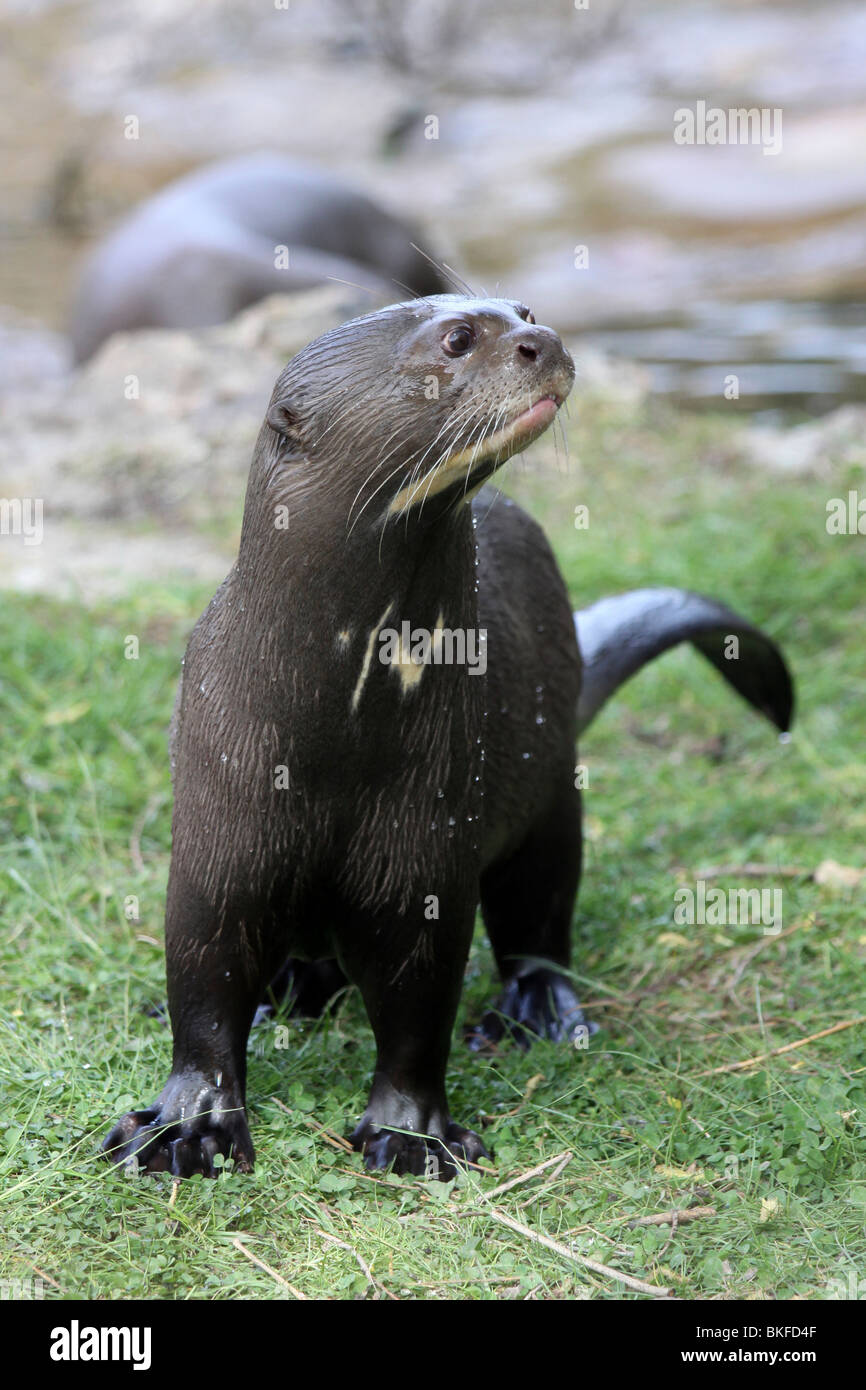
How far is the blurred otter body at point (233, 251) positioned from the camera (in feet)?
27.7

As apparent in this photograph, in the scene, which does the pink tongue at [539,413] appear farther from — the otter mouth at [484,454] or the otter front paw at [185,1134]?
the otter front paw at [185,1134]

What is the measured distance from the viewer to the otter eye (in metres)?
2.26

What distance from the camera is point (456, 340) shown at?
7.43ft

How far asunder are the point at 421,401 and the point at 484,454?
0.12 meters

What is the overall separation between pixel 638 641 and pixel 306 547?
4.62 feet

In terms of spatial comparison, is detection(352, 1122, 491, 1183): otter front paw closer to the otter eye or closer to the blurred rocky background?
the otter eye

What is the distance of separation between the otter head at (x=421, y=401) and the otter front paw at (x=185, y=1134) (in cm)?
94

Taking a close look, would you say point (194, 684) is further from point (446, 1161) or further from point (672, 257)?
point (672, 257)

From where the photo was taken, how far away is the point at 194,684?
2.58 m

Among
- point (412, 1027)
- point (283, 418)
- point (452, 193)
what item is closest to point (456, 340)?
point (283, 418)

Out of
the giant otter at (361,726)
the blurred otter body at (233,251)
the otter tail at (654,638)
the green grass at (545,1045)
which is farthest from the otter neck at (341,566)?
the blurred otter body at (233,251)

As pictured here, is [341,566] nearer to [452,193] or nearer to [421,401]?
[421,401]

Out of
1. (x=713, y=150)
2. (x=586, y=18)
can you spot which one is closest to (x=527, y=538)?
(x=713, y=150)

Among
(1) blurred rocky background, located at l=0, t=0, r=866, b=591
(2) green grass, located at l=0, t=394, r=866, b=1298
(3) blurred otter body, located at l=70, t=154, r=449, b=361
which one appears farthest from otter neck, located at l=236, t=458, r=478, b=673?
(3) blurred otter body, located at l=70, t=154, r=449, b=361
